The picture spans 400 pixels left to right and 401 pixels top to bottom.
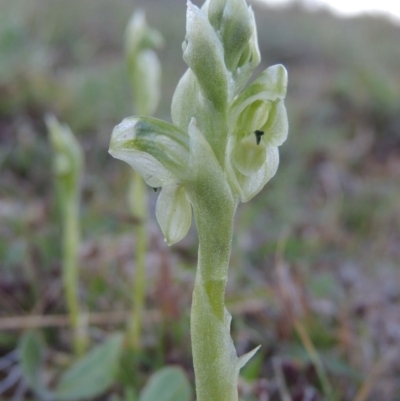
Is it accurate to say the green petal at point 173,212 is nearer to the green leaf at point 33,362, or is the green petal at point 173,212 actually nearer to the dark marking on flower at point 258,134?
the dark marking on flower at point 258,134

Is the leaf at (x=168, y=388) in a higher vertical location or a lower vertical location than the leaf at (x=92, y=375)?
lower

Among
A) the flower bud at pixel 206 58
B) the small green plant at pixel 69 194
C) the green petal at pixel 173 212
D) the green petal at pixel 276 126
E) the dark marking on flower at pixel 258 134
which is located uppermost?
the small green plant at pixel 69 194

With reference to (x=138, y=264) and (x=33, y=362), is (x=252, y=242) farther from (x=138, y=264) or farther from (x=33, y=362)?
(x=33, y=362)

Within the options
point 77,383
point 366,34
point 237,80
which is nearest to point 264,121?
point 237,80

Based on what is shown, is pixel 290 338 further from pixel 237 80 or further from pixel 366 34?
pixel 366 34

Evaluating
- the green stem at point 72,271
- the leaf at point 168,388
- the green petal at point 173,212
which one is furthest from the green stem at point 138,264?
the green petal at point 173,212

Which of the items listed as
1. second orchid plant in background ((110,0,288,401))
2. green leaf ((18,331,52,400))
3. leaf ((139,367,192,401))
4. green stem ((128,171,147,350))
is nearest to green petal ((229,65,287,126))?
second orchid plant in background ((110,0,288,401))
